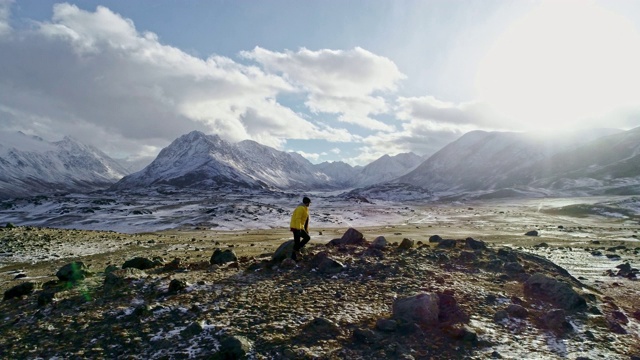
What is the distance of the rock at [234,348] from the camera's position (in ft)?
34.9

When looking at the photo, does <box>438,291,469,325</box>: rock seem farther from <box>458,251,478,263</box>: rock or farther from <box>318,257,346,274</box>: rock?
<box>458,251,478,263</box>: rock

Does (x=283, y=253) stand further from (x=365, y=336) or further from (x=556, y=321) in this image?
(x=556, y=321)

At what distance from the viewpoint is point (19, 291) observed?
1608 cm

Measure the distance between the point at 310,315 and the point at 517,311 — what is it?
842 centimetres

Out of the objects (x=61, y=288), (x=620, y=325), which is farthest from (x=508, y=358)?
(x=61, y=288)

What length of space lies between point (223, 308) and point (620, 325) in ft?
52.2

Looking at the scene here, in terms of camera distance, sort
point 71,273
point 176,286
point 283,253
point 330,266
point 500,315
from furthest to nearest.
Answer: point 283,253, point 330,266, point 71,273, point 176,286, point 500,315

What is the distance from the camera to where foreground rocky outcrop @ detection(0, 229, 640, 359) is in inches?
454

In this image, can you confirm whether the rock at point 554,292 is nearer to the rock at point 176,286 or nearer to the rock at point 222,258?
the rock at point 222,258

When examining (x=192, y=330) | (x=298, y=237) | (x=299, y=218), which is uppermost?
(x=299, y=218)

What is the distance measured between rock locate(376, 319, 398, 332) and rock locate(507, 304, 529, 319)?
5.43m

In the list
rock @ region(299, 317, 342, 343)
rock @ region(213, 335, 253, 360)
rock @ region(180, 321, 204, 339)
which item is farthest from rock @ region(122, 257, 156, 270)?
rock @ region(299, 317, 342, 343)

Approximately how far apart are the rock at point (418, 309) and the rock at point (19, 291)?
15643 mm

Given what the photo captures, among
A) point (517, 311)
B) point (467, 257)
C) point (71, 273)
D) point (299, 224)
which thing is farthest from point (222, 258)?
point (517, 311)
